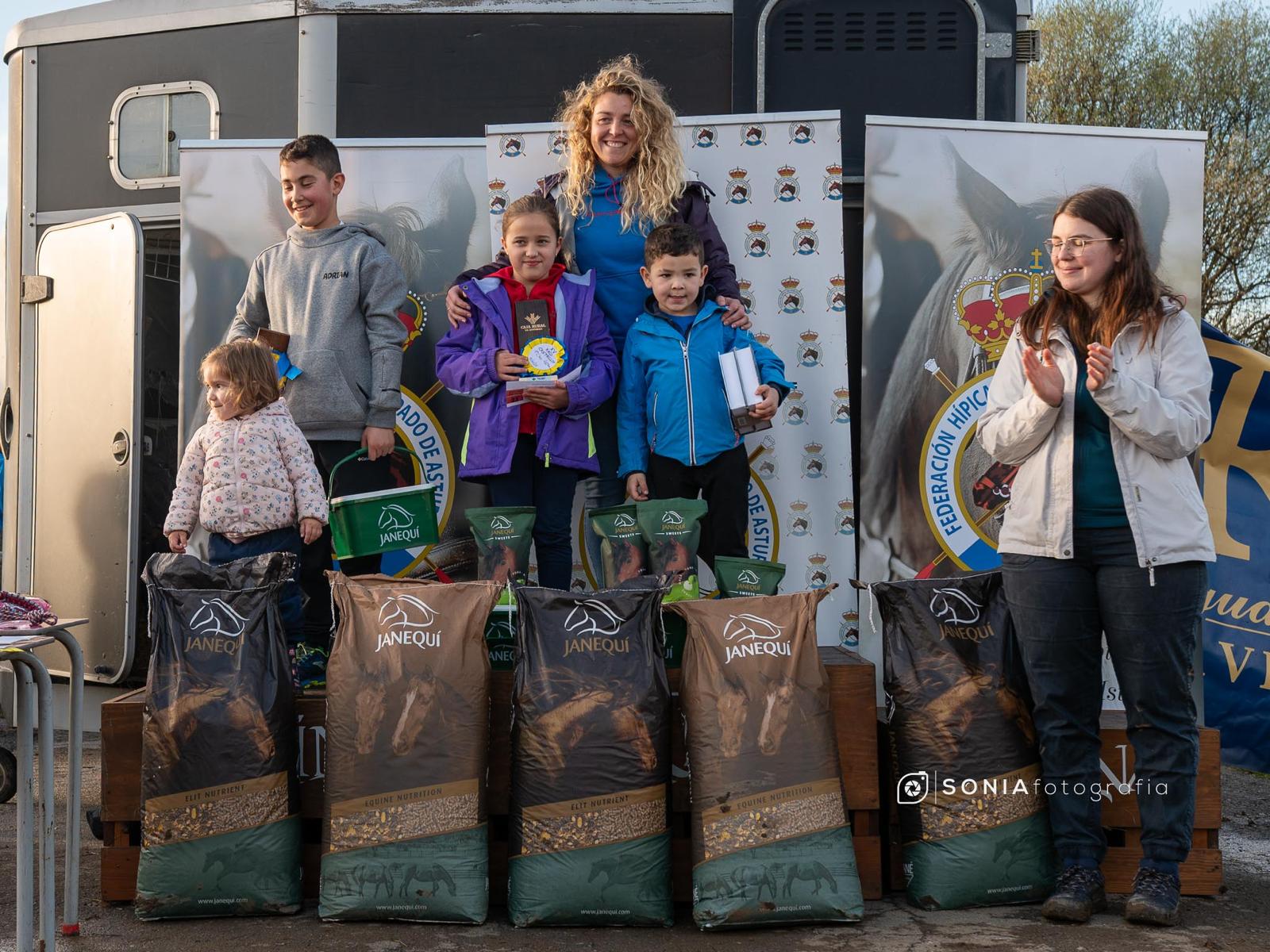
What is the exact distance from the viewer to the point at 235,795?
290 centimetres

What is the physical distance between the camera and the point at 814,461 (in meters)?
4.14

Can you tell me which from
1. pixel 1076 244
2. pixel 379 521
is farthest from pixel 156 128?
pixel 1076 244

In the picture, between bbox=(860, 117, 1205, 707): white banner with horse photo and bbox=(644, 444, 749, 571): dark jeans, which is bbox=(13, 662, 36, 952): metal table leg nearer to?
bbox=(644, 444, 749, 571): dark jeans

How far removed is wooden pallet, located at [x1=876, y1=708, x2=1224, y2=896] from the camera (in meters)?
3.08

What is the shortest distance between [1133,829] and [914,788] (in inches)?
20.8

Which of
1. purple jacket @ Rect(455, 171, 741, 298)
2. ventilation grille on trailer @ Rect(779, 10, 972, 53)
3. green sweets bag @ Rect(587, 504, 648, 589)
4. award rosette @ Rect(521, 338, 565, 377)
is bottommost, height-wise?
green sweets bag @ Rect(587, 504, 648, 589)

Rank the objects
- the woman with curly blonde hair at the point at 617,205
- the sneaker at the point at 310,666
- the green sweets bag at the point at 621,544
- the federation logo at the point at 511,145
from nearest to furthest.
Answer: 1. the green sweets bag at the point at 621,544
2. the sneaker at the point at 310,666
3. the woman with curly blonde hair at the point at 617,205
4. the federation logo at the point at 511,145

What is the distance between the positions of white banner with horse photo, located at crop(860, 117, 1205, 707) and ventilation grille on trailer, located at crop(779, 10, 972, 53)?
42 cm

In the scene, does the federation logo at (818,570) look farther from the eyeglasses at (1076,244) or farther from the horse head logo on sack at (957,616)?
the eyeglasses at (1076,244)

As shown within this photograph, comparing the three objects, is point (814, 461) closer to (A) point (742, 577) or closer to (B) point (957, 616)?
(A) point (742, 577)

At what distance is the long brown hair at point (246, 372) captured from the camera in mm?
3547

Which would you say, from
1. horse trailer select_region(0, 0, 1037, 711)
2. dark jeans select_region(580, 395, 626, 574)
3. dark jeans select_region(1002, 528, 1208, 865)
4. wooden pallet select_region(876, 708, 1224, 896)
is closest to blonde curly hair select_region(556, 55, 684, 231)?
dark jeans select_region(580, 395, 626, 574)

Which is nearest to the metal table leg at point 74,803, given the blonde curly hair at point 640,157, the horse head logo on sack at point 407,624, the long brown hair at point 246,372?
the horse head logo on sack at point 407,624

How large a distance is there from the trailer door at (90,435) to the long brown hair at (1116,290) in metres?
3.33
